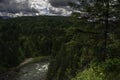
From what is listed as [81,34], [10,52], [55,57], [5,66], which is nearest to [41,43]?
[10,52]

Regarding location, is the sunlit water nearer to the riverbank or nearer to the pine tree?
the riverbank

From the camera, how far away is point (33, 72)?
5340 inches

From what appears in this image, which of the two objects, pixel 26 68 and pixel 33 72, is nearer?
pixel 33 72

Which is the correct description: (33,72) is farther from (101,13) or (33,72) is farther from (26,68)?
(101,13)

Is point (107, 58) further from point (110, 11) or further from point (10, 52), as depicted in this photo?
point (10, 52)

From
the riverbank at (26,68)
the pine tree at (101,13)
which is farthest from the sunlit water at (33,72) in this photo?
the pine tree at (101,13)

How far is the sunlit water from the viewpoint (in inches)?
4948

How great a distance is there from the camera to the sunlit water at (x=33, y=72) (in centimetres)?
12568

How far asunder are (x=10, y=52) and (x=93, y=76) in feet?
463

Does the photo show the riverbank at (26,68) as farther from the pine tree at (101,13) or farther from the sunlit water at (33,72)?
the pine tree at (101,13)

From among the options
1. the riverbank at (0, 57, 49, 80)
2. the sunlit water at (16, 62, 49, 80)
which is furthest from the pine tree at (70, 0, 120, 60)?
the riverbank at (0, 57, 49, 80)

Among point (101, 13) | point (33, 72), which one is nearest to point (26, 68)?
point (33, 72)

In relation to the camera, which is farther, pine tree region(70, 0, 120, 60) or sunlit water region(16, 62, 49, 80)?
sunlit water region(16, 62, 49, 80)

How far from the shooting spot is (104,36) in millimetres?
26469
